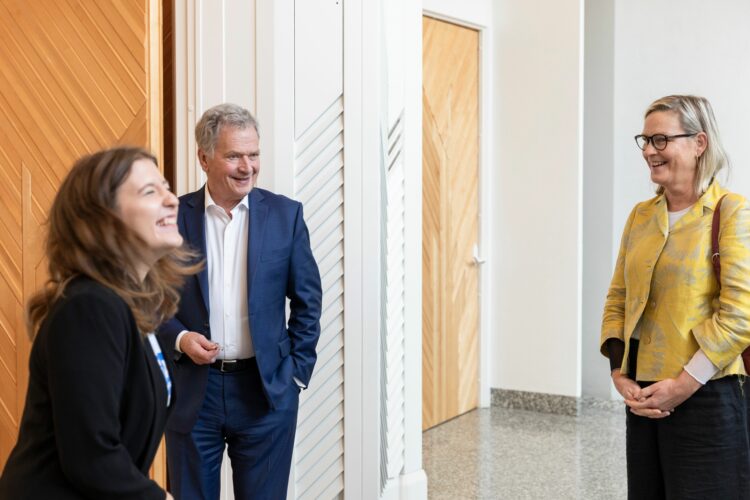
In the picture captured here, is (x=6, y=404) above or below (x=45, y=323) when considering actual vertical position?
below

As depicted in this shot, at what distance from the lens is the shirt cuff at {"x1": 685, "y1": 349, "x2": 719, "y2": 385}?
281cm

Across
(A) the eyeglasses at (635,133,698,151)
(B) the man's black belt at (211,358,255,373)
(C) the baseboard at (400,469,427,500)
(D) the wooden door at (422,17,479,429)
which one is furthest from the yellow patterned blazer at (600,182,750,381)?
(D) the wooden door at (422,17,479,429)

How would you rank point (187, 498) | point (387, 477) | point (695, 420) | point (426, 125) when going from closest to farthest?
point (695, 420) → point (187, 498) → point (387, 477) → point (426, 125)

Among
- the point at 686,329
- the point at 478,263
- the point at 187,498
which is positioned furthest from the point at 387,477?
the point at 478,263

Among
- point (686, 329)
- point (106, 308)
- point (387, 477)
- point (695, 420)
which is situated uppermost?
point (106, 308)

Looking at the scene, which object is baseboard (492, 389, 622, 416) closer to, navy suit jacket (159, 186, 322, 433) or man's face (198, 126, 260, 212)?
navy suit jacket (159, 186, 322, 433)

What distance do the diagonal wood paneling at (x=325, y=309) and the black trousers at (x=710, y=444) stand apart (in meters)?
1.74

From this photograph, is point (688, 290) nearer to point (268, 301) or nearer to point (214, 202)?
point (268, 301)

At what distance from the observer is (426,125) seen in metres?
6.99

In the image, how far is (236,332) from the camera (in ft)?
10.8

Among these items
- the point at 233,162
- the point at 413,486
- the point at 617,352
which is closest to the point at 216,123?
the point at 233,162

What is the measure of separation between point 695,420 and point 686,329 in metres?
0.27

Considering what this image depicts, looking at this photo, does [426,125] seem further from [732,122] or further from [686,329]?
[686,329]

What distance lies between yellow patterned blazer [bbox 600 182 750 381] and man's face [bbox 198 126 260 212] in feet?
4.38
